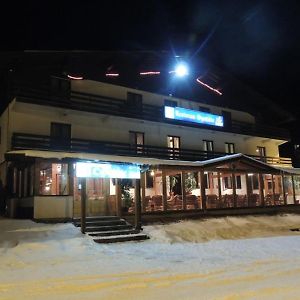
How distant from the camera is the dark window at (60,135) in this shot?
759 inches

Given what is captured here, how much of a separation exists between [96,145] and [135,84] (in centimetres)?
560

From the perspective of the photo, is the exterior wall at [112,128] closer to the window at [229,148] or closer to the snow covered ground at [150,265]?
the window at [229,148]

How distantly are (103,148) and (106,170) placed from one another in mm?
6232

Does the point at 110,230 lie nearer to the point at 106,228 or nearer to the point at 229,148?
the point at 106,228

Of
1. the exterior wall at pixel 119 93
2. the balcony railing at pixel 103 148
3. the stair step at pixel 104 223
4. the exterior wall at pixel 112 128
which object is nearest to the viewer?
the stair step at pixel 104 223

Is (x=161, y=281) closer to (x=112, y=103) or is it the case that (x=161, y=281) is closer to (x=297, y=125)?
(x=112, y=103)

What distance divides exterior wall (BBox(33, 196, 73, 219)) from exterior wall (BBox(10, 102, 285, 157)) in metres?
4.60

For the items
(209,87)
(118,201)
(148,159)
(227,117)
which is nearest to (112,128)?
(148,159)

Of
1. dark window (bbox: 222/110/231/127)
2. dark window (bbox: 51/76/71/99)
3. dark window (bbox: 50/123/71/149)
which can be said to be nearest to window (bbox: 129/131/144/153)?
dark window (bbox: 50/123/71/149)

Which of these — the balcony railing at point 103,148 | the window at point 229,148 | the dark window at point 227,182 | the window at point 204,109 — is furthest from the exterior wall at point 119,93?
the dark window at point 227,182

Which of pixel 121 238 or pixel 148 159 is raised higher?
pixel 148 159

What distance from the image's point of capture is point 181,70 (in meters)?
26.3

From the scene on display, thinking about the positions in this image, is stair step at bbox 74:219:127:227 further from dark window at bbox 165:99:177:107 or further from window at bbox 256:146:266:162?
window at bbox 256:146:266:162

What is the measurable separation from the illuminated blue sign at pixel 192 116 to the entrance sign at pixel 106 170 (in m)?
9.93
